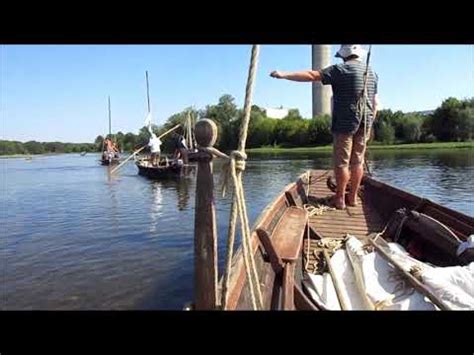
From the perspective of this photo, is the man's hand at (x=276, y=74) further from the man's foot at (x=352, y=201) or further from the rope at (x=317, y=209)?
the man's foot at (x=352, y=201)

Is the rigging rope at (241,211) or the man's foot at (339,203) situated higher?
the rigging rope at (241,211)

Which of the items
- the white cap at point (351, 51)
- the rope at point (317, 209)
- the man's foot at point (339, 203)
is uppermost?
the white cap at point (351, 51)

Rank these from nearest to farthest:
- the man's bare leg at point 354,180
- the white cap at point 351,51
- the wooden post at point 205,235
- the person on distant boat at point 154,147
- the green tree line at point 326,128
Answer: the wooden post at point 205,235 → the white cap at point 351,51 → the man's bare leg at point 354,180 → the person on distant boat at point 154,147 → the green tree line at point 326,128

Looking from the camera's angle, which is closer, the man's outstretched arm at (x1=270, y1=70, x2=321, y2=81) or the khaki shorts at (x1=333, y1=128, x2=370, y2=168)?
the man's outstretched arm at (x1=270, y1=70, x2=321, y2=81)

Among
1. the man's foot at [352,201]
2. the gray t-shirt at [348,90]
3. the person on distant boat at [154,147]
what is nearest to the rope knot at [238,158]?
the gray t-shirt at [348,90]

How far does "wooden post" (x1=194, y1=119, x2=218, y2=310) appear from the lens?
1.79 m

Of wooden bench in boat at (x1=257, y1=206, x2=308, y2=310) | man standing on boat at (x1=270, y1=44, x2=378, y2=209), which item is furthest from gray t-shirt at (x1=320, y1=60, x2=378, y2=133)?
wooden bench in boat at (x1=257, y1=206, x2=308, y2=310)

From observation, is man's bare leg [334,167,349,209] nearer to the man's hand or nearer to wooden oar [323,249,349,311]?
the man's hand

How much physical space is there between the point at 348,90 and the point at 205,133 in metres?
3.13

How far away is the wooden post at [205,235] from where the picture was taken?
1791mm

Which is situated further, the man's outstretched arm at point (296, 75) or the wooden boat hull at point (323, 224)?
the man's outstretched arm at point (296, 75)

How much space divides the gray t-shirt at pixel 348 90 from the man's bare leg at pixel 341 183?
46 cm

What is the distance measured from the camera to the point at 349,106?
4551mm
